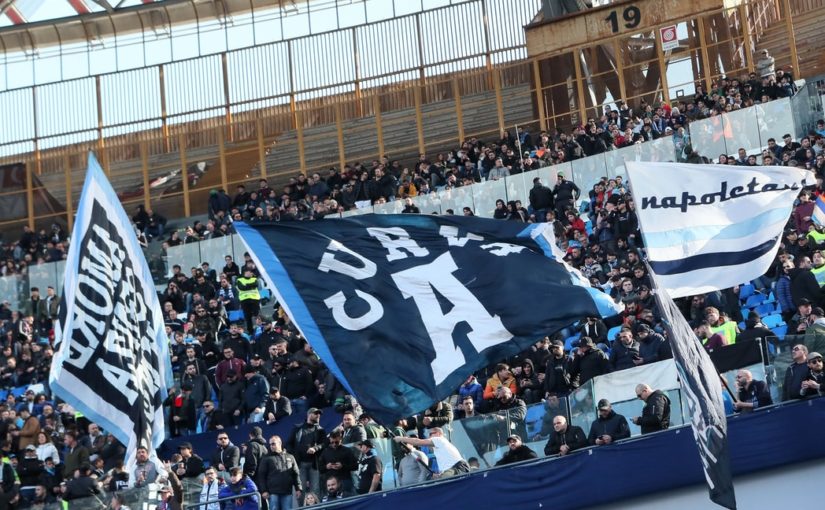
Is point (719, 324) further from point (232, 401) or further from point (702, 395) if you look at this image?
point (232, 401)

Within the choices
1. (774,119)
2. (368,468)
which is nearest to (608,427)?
(368,468)

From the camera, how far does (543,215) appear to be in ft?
99.3

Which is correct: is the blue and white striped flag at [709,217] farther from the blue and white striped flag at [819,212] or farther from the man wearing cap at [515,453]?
the blue and white striped flag at [819,212]

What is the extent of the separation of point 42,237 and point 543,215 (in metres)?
17.4

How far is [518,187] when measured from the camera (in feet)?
109

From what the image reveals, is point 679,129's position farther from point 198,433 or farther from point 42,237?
point 42,237

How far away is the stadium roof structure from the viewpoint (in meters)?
48.7

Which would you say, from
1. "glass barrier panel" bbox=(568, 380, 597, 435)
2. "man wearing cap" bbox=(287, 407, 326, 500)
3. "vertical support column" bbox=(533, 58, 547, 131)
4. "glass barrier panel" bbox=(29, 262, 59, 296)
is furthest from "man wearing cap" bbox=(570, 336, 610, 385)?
"glass barrier panel" bbox=(29, 262, 59, 296)

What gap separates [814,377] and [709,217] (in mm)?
2427

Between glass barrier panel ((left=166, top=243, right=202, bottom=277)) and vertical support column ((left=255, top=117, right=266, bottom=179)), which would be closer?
glass barrier panel ((left=166, top=243, right=202, bottom=277))

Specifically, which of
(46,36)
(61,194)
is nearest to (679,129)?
(61,194)

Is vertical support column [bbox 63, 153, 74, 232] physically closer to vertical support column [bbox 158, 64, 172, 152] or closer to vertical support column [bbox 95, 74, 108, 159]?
vertical support column [bbox 95, 74, 108, 159]

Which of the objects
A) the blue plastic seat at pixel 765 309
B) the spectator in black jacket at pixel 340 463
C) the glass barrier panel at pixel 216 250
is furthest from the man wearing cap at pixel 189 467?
the glass barrier panel at pixel 216 250

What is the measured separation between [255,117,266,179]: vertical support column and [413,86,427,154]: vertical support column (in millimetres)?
4867
